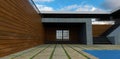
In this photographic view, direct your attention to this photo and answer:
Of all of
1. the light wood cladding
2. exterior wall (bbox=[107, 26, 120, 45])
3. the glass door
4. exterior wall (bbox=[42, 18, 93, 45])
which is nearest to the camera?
exterior wall (bbox=[42, 18, 93, 45])

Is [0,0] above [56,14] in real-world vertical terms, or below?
below

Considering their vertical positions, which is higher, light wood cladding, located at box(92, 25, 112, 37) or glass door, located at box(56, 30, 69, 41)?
light wood cladding, located at box(92, 25, 112, 37)

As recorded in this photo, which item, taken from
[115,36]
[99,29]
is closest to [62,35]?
[99,29]

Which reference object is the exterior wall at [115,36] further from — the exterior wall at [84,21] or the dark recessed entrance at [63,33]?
the dark recessed entrance at [63,33]

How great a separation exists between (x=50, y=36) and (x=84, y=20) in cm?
652

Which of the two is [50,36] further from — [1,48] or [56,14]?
[1,48]

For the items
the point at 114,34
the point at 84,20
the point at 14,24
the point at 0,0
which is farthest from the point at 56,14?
the point at 0,0

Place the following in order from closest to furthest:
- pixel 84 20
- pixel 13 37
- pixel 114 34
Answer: pixel 13 37 < pixel 84 20 < pixel 114 34

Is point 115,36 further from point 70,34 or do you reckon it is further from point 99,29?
point 70,34

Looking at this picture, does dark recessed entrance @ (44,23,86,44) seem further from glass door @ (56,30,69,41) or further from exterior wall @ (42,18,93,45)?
exterior wall @ (42,18,93,45)

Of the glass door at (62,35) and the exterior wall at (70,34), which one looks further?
the glass door at (62,35)

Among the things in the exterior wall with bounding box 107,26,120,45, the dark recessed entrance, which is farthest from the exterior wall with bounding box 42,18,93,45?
the dark recessed entrance

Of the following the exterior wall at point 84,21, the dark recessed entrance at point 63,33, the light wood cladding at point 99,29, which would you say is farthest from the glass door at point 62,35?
the exterior wall at point 84,21

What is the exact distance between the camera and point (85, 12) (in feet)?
83.6
